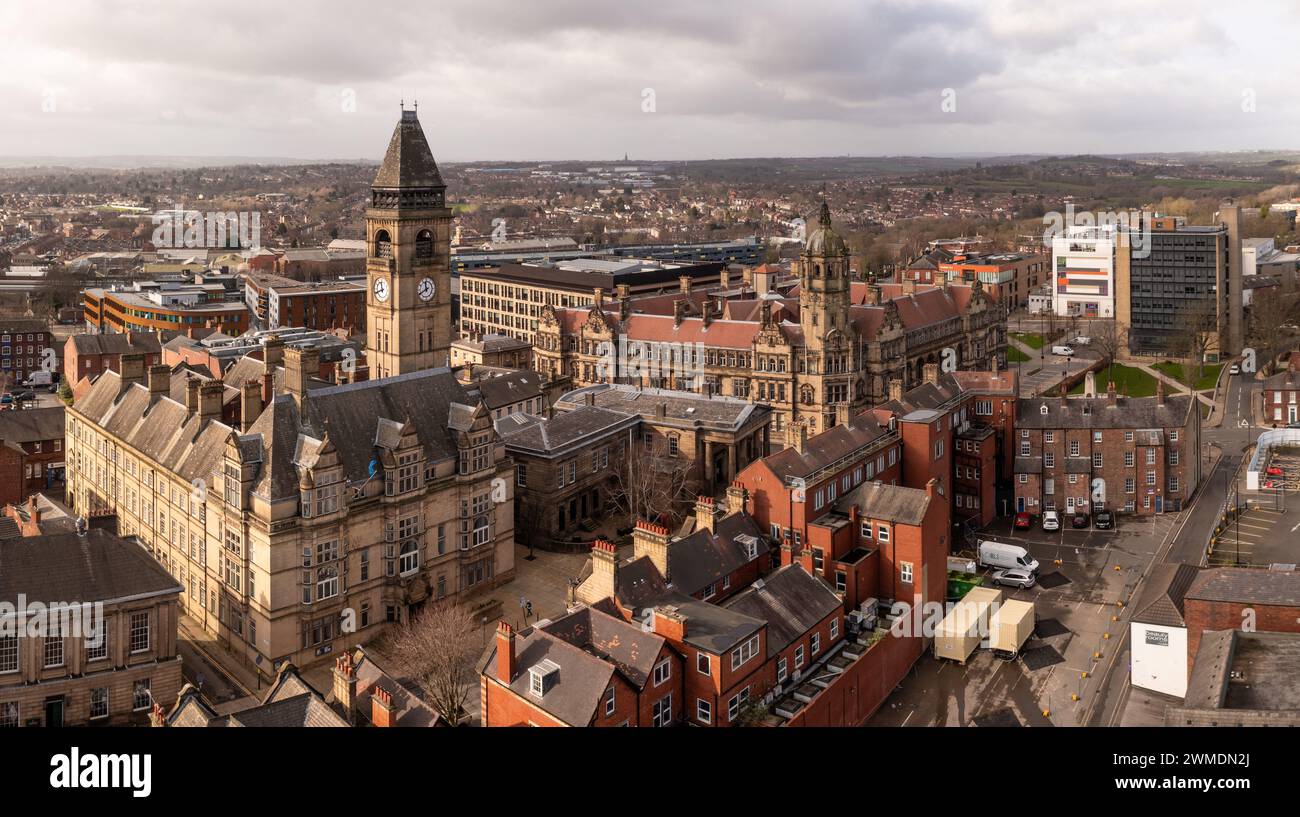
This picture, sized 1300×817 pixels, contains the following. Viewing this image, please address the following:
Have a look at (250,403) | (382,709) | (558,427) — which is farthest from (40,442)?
(382,709)

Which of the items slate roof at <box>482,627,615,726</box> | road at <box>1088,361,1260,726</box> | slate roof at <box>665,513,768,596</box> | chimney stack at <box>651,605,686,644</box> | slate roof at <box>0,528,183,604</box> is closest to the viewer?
slate roof at <box>482,627,615,726</box>

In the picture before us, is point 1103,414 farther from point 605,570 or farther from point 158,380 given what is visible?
point 158,380

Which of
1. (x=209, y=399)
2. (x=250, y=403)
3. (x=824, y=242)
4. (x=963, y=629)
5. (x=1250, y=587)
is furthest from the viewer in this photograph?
(x=824, y=242)

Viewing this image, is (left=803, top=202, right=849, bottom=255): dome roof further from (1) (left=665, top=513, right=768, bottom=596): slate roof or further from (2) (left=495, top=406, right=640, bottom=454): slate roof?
(1) (left=665, top=513, right=768, bottom=596): slate roof

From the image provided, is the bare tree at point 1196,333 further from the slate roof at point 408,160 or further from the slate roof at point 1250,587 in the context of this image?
the slate roof at point 408,160

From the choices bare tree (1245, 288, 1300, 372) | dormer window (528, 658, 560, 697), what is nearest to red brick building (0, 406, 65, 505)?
dormer window (528, 658, 560, 697)
